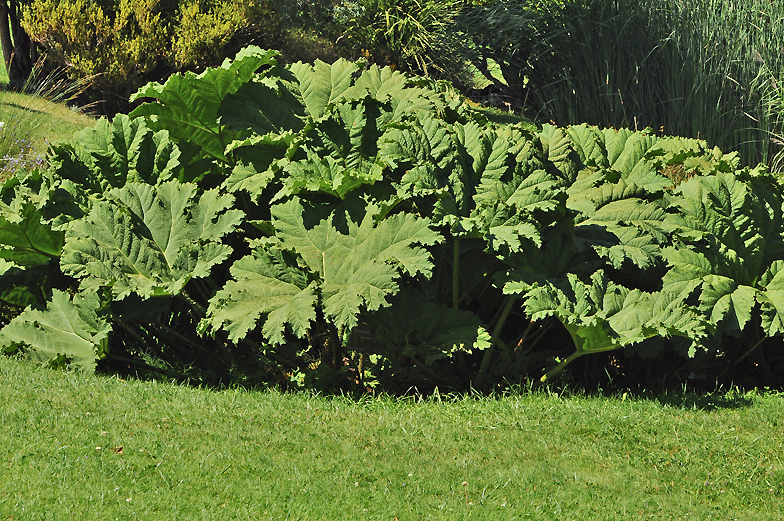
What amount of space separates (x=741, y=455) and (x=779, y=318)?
881 millimetres

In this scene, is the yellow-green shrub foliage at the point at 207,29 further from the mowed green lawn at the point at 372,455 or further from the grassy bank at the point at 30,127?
the mowed green lawn at the point at 372,455

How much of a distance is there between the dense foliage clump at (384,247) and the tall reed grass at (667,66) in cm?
504

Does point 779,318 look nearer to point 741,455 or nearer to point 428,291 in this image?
point 741,455

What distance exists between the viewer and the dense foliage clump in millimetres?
4348

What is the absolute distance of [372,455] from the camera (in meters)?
3.73

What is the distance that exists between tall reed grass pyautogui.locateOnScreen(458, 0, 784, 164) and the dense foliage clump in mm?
5045

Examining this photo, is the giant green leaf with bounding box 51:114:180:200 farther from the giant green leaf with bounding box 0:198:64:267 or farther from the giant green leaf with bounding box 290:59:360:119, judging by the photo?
the giant green leaf with bounding box 290:59:360:119

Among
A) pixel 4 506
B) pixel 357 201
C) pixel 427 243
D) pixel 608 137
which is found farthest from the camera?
pixel 608 137

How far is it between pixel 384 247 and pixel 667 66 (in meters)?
7.06

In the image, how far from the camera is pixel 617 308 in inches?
172

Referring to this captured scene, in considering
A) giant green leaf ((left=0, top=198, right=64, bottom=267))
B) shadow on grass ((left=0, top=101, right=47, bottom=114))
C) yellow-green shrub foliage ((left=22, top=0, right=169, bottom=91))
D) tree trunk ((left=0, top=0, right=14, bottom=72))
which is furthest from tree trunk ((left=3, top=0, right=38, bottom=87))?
giant green leaf ((left=0, top=198, right=64, bottom=267))

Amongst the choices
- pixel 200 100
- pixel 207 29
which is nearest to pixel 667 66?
pixel 207 29

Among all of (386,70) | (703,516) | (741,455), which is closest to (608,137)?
(386,70)

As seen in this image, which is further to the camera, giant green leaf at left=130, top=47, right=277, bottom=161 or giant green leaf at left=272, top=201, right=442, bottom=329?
giant green leaf at left=130, top=47, right=277, bottom=161
